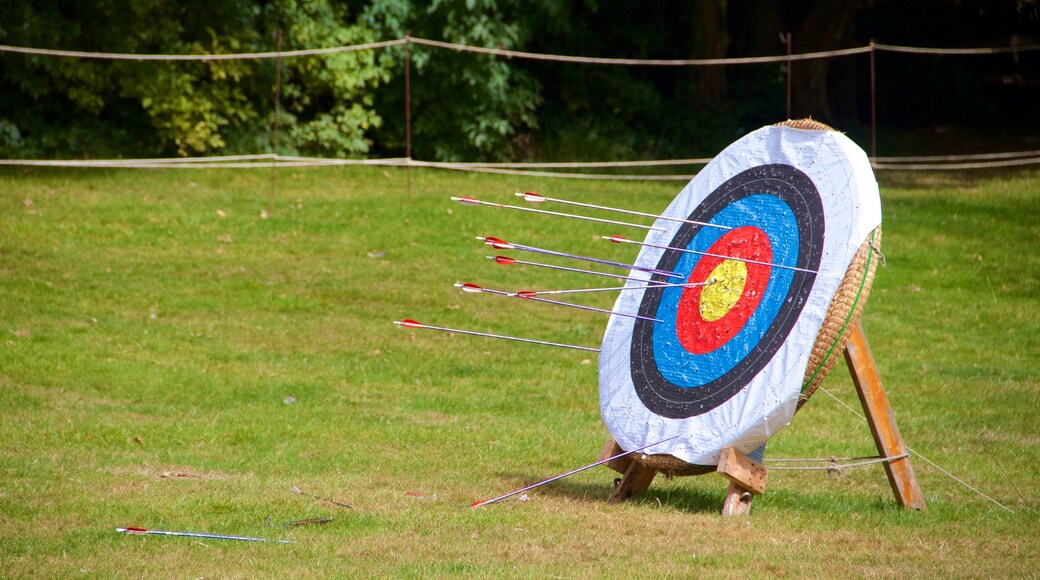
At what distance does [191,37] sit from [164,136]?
4.62ft

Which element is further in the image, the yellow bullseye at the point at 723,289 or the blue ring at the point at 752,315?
the yellow bullseye at the point at 723,289

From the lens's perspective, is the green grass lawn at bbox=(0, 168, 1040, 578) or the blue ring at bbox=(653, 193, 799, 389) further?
the blue ring at bbox=(653, 193, 799, 389)

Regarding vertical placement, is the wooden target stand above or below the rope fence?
below

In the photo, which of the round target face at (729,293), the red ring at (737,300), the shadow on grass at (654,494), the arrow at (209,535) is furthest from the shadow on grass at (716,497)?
the arrow at (209,535)

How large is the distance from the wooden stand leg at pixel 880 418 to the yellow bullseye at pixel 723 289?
1.91 feet

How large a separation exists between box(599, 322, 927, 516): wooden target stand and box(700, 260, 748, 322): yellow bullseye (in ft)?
1.91

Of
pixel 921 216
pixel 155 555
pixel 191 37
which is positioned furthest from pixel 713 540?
pixel 191 37

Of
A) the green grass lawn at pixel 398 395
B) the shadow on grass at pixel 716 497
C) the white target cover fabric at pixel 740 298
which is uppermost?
the white target cover fabric at pixel 740 298

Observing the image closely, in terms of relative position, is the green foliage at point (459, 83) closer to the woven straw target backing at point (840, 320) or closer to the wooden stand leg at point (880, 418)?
the wooden stand leg at point (880, 418)

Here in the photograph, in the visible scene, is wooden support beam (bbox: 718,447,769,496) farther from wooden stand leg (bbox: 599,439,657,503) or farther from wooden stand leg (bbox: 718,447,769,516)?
wooden stand leg (bbox: 599,439,657,503)

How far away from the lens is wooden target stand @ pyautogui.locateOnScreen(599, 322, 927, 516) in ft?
17.3

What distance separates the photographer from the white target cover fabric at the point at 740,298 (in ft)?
17.0

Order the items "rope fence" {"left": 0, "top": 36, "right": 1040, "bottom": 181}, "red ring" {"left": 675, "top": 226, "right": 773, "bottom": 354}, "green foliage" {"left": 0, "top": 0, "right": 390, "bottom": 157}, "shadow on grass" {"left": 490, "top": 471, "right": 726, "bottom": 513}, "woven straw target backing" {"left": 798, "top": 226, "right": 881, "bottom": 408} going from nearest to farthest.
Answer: "woven straw target backing" {"left": 798, "top": 226, "right": 881, "bottom": 408} → "red ring" {"left": 675, "top": 226, "right": 773, "bottom": 354} → "shadow on grass" {"left": 490, "top": 471, "right": 726, "bottom": 513} → "rope fence" {"left": 0, "top": 36, "right": 1040, "bottom": 181} → "green foliage" {"left": 0, "top": 0, "right": 390, "bottom": 157}

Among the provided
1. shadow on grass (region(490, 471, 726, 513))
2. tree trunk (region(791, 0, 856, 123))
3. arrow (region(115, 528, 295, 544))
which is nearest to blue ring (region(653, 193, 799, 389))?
shadow on grass (region(490, 471, 726, 513))
